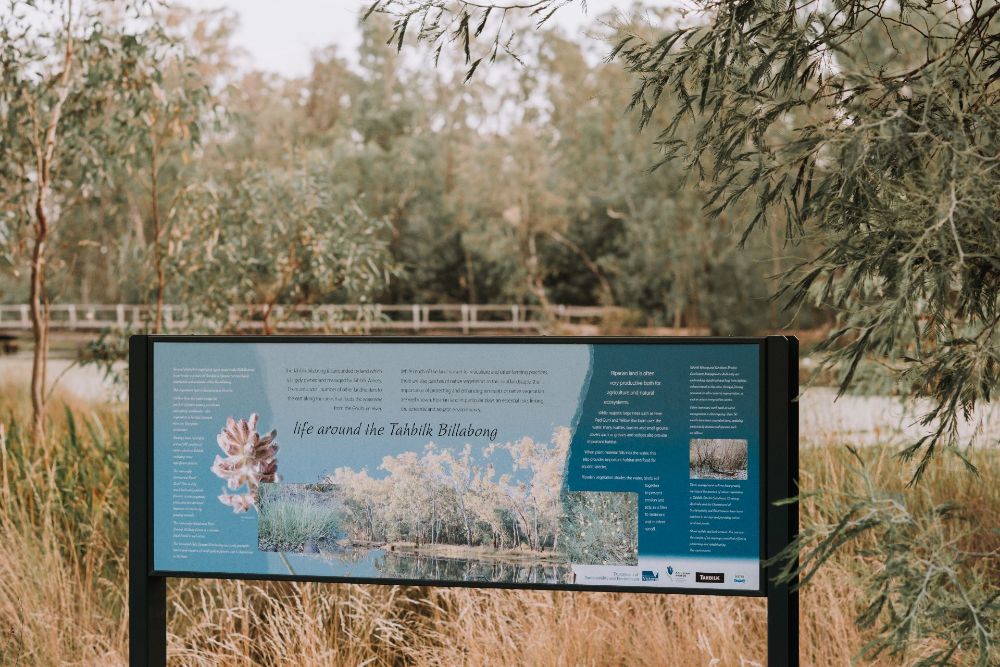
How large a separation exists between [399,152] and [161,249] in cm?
2154

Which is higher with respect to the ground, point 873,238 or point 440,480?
point 873,238

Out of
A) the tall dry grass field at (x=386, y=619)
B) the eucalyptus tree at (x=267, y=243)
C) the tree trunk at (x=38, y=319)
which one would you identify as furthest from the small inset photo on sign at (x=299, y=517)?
the eucalyptus tree at (x=267, y=243)

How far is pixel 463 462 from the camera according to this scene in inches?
110

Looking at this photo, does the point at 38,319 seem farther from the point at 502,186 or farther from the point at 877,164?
the point at 502,186

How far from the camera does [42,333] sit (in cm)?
593

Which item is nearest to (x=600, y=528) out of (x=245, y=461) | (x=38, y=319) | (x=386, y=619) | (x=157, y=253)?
(x=245, y=461)

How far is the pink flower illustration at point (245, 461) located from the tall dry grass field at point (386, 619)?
2.47 ft

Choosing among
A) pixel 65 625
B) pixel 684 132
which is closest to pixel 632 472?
pixel 65 625

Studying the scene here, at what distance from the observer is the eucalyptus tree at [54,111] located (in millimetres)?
5809

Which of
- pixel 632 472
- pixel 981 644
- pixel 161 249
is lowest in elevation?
pixel 981 644

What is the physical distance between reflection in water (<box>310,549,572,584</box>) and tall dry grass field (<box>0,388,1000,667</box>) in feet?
2.49

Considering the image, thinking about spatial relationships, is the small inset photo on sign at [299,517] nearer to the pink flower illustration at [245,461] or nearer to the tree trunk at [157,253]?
the pink flower illustration at [245,461]

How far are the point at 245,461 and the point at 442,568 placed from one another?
1.96 feet

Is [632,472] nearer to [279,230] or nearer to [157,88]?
[157,88]
